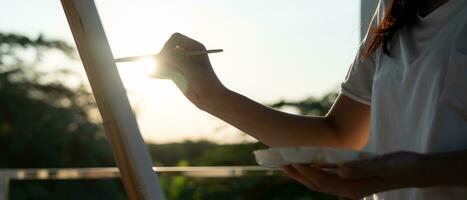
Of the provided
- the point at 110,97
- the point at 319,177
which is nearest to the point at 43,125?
the point at 110,97

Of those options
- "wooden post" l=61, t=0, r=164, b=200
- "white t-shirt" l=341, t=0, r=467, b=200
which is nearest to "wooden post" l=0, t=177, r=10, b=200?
"wooden post" l=61, t=0, r=164, b=200

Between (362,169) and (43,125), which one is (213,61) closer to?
(362,169)

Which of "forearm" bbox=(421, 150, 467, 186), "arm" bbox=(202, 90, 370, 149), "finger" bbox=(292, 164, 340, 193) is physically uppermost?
"finger" bbox=(292, 164, 340, 193)

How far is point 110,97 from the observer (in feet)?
3.60

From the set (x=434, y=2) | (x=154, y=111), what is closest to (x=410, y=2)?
(x=434, y=2)

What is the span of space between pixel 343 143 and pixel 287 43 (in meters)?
1.52

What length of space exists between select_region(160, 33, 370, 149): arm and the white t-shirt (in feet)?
0.41

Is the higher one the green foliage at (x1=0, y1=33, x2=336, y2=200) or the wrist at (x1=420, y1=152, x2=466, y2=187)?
the wrist at (x1=420, y1=152, x2=466, y2=187)

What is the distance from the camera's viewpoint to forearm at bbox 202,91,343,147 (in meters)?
1.10

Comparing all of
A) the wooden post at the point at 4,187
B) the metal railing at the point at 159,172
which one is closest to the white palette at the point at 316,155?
the metal railing at the point at 159,172

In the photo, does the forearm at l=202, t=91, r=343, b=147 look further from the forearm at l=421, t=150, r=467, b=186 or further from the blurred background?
the forearm at l=421, t=150, r=467, b=186

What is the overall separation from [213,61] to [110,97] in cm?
50

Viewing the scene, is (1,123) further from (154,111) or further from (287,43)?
(287,43)

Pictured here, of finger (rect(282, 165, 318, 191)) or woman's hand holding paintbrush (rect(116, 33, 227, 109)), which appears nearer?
finger (rect(282, 165, 318, 191))
